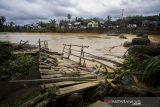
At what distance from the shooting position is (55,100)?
701cm

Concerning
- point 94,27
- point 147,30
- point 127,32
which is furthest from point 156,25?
point 94,27

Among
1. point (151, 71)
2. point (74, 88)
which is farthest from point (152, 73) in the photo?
point (74, 88)

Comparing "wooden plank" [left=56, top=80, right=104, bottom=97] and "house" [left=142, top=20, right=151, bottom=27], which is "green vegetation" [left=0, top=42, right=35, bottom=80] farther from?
"house" [left=142, top=20, right=151, bottom=27]

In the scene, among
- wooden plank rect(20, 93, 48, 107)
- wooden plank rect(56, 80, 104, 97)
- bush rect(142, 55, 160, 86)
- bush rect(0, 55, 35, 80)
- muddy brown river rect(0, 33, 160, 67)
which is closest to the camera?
wooden plank rect(20, 93, 48, 107)

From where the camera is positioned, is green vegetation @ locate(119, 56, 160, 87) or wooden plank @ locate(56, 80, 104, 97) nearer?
wooden plank @ locate(56, 80, 104, 97)

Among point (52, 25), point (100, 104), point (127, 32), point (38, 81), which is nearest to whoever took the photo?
point (100, 104)

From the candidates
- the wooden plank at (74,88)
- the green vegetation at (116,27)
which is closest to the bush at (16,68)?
the wooden plank at (74,88)

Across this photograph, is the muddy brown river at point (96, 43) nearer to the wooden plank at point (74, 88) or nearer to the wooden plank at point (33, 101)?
the wooden plank at point (74, 88)

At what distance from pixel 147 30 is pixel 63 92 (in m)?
42.3

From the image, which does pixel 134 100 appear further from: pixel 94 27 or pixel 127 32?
pixel 94 27

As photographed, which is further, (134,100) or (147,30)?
(147,30)

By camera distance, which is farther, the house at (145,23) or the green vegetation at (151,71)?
the house at (145,23)

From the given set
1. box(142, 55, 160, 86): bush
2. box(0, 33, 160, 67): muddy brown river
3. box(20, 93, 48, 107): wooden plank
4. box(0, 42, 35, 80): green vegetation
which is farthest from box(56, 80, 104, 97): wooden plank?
box(0, 33, 160, 67): muddy brown river

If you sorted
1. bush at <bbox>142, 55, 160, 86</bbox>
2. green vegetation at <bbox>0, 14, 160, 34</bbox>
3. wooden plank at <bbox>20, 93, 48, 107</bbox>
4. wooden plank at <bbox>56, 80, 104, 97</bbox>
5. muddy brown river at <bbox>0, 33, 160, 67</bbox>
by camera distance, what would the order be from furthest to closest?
1. green vegetation at <bbox>0, 14, 160, 34</bbox>
2. muddy brown river at <bbox>0, 33, 160, 67</bbox>
3. bush at <bbox>142, 55, 160, 86</bbox>
4. wooden plank at <bbox>56, 80, 104, 97</bbox>
5. wooden plank at <bbox>20, 93, 48, 107</bbox>
